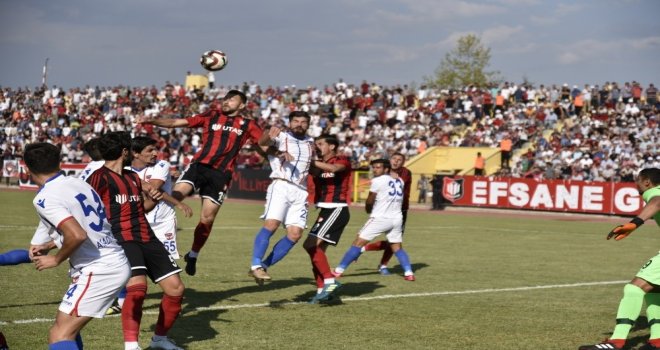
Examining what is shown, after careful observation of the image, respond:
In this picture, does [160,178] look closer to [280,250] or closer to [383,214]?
[280,250]

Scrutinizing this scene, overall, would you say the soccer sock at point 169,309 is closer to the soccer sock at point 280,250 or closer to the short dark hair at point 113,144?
the short dark hair at point 113,144

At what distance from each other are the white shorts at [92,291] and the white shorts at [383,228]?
27.0ft

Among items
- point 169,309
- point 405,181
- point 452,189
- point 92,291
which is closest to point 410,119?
point 452,189

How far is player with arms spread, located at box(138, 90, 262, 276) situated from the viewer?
1170 cm

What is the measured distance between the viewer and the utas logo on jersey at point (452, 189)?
3947 centimetres

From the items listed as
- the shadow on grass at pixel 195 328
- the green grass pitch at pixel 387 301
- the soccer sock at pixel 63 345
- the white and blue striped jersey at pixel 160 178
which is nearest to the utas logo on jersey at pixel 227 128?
the white and blue striped jersey at pixel 160 178

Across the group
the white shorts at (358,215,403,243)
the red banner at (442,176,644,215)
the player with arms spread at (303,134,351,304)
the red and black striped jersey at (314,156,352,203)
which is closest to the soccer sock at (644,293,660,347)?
the player with arms spread at (303,134,351,304)

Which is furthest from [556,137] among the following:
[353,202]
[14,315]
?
[14,315]

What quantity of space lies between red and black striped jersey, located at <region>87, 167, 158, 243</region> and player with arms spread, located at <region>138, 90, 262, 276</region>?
3.60 meters

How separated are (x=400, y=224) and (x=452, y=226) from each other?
45.8ft

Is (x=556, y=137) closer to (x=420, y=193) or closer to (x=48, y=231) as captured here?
(x=420, y=193)

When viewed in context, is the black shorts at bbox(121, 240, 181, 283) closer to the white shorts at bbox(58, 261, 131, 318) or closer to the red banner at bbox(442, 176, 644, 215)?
the white shorts at bbox(58, 261, 131, 318)

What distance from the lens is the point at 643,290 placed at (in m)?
8.33

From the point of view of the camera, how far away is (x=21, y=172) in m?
47.5
